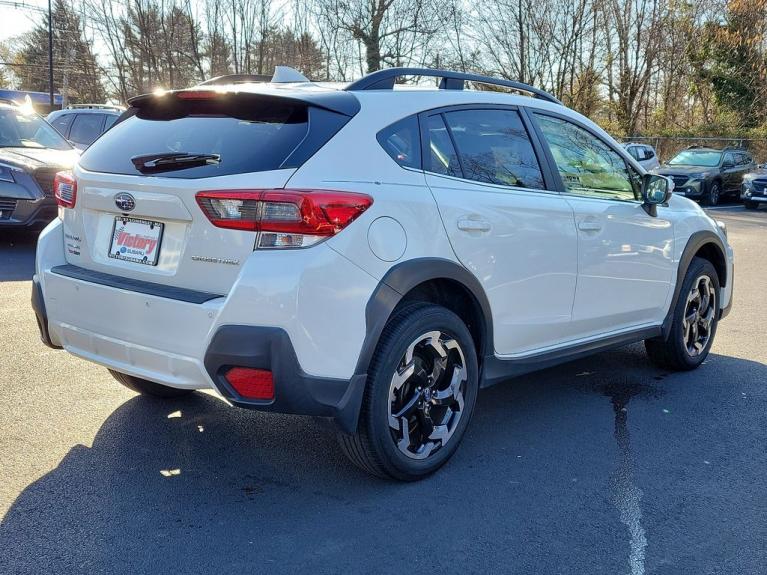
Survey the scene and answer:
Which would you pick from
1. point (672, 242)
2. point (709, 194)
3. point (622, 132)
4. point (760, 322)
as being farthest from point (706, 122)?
point (672, 242)

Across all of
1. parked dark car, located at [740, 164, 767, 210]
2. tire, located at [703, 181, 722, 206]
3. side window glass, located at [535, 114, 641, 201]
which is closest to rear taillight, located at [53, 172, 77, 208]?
side window glass, located at [535, 114, 641, 201]

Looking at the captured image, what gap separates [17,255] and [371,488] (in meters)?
7.03

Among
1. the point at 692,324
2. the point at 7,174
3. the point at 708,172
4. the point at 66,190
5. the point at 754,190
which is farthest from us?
the point at 708,172

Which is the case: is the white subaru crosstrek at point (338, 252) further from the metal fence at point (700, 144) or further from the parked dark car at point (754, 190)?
the metal fence at point (700, 144)

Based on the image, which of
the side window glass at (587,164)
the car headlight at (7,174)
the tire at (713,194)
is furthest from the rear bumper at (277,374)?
the tire at (713,194)

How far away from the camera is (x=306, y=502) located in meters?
3.34

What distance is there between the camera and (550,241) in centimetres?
407

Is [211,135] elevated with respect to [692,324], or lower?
elevated

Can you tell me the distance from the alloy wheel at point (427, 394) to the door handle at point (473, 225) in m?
0.48

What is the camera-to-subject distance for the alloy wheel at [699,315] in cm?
547

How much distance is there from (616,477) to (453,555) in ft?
3.57

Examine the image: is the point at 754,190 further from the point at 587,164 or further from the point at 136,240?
the point at 136,240

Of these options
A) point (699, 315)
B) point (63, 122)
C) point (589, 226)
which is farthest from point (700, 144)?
point (589, 226)

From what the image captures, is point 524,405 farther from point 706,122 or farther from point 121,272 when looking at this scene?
point 706,122
